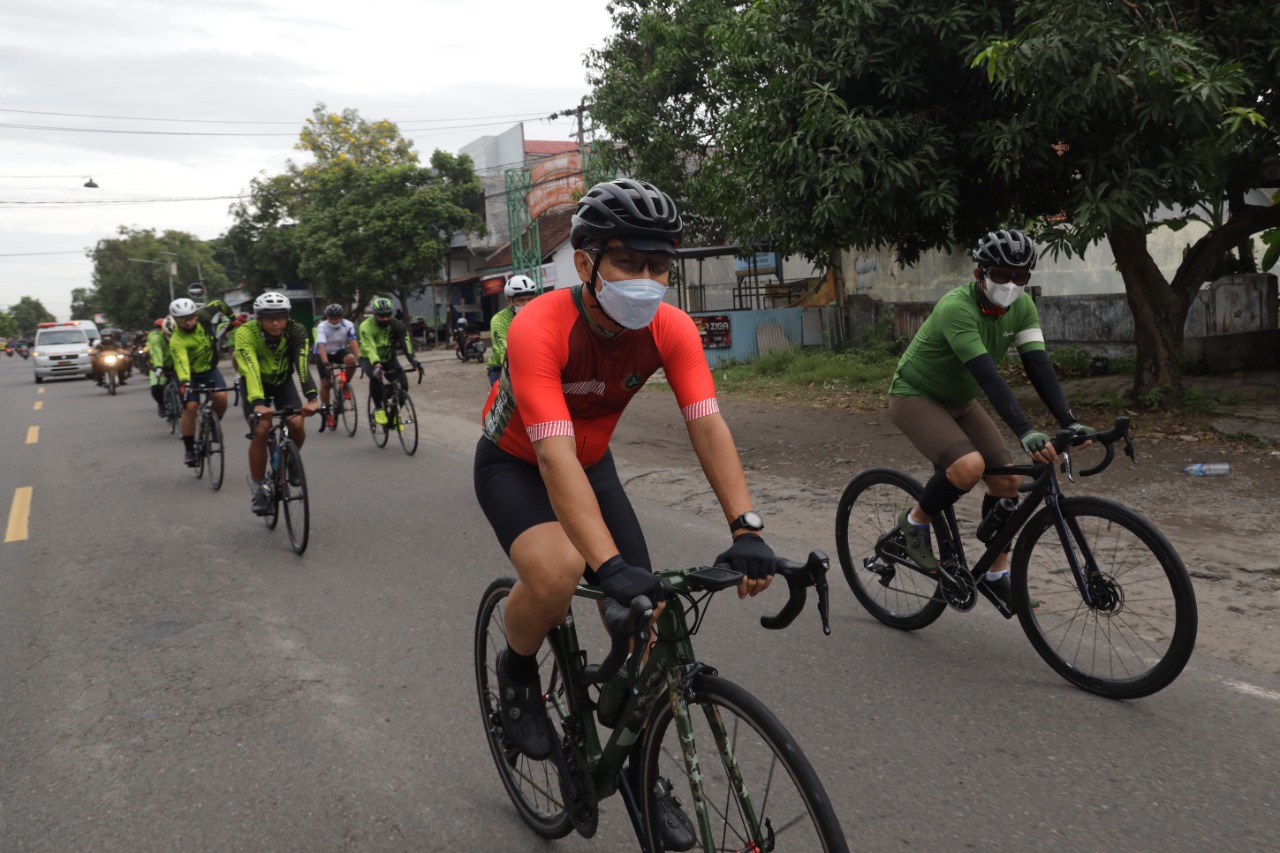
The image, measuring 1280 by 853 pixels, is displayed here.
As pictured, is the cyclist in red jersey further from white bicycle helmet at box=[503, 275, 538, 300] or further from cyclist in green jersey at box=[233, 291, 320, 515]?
white bicycle helmet at box=[503, 275, 538, 300]

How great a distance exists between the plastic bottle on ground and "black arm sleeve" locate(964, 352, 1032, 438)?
4.69 meters

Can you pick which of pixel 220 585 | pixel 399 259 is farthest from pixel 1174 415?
pixel 399 259

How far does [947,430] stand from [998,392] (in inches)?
20.5

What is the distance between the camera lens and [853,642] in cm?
482

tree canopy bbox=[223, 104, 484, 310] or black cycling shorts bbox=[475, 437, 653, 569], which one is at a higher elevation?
tree canopy bbox=[223, 104, 484, 310]

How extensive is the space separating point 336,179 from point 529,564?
4054 cm

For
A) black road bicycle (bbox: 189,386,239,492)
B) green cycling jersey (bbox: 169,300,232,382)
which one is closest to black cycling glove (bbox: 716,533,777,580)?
black road bicycle (bbox: 189,386,239,492)

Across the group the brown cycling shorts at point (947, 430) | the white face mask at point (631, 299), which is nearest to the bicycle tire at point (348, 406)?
the brown cycling shorts at point (947, 430)

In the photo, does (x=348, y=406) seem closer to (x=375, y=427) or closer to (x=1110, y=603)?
(x=375, y=427)

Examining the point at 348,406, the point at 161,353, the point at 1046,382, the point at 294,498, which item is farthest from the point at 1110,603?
the point at 161,353

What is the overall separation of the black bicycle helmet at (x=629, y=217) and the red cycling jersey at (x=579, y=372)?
0.61 feet

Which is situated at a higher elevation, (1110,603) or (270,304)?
(270,304)

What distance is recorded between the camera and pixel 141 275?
71938 mm

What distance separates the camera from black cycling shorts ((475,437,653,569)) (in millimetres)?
2953
